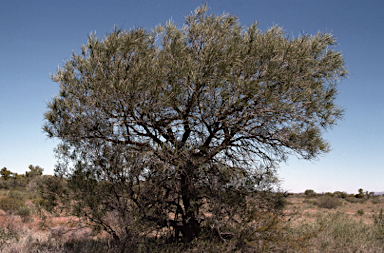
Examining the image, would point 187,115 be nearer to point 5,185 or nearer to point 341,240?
point 341,240

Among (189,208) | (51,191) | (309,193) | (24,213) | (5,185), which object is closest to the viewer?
(189,208)

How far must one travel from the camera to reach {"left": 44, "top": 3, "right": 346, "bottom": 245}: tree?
5941mm

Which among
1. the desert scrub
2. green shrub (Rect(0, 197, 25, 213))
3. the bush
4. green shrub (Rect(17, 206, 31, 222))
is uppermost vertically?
green shrub (Rect(0, 197, 25, 213))

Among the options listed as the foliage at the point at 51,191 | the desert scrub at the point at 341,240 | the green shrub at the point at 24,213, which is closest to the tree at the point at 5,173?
the green shrub at the point at 24,213

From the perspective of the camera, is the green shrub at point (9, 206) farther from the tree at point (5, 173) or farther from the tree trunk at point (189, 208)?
the tree at point (5, 173)

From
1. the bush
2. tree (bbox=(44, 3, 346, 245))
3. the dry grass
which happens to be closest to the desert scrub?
the dry grass

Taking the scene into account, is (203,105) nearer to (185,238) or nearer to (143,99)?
(143,99)

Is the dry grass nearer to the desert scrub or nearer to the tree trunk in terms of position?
the desert scrub

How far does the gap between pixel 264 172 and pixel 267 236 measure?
5.12 ft

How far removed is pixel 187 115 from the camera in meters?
6.41

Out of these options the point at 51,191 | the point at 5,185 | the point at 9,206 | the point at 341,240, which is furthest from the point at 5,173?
the point at 341,240

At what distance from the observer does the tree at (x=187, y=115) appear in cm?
594

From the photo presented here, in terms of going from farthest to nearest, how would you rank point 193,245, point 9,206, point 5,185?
point 5,185, point 9,206, point 193,245

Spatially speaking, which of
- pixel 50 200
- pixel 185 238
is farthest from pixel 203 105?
pixel 50 200
